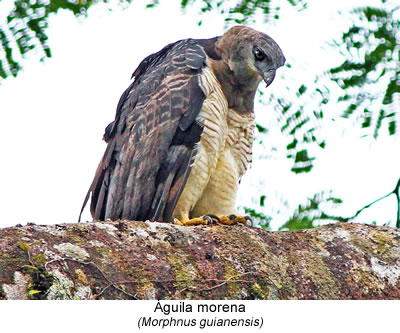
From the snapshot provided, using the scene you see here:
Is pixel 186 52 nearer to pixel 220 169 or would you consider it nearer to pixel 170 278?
pixel 220 169

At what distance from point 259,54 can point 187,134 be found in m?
1.04

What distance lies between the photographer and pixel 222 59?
538cm

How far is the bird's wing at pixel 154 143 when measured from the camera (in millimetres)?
4816

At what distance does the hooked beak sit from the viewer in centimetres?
520

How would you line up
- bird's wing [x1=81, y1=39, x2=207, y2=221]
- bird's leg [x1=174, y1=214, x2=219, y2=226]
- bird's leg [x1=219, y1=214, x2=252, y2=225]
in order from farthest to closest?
bird's wing [x1=81, y1=39, x2=207, y2=221] → bird's leg [x1=219, y1=214, x2=252, y2=225] → bird's leg [x1=174, y1=214, x2=219, y2=226]

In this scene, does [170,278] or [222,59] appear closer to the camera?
[170,278]

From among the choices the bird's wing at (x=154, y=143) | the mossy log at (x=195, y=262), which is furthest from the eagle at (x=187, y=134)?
the mossy log at (x=195, y=262)

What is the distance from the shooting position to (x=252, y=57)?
17.5 feet

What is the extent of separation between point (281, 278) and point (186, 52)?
2738 millimetres

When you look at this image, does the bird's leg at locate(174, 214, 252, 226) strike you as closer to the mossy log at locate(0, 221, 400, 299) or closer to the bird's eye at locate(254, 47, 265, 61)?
the mossy log at locate(0, 221, 400, 299)

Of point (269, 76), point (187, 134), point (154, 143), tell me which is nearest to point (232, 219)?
point (187, 134)

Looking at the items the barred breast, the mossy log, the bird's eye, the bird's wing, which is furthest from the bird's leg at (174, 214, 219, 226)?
the bird's eye

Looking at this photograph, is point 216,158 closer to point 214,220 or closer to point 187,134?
point 187,134
